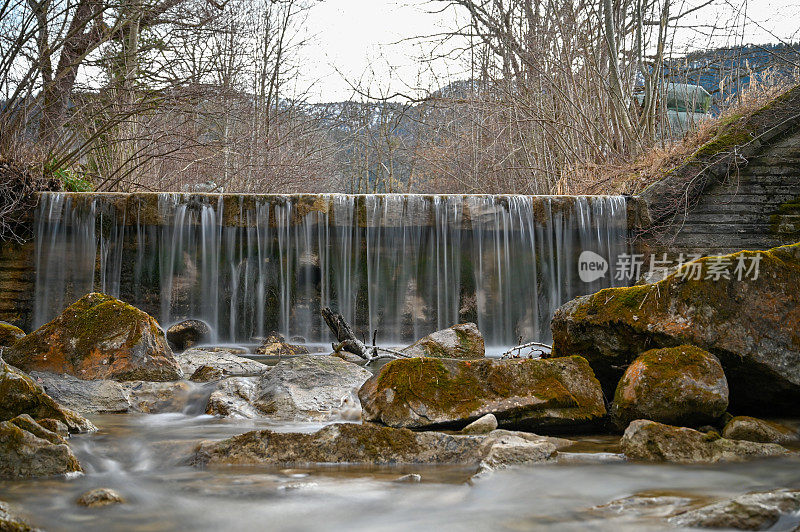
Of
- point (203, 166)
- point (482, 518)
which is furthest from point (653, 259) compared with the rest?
point (203, 166)

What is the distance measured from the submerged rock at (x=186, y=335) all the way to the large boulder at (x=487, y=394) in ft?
16.7

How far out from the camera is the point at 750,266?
384 centimetres

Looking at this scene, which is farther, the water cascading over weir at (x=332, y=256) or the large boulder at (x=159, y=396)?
the water cascading over weir at (x=332, y=256)

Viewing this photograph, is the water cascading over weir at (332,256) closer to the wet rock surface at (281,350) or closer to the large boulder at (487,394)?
the wet rock surface at (281,350)

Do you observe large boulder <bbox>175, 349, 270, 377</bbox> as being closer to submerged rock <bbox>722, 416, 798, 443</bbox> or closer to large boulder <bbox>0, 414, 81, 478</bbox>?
large boulder <bbox>0, 414, 81, 478</bbox>

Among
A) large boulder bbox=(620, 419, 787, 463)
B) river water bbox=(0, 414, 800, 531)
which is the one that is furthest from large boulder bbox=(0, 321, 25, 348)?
large boulder bbox=(620, 419, 787, 463)

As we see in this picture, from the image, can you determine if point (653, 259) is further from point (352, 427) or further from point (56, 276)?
point (56, 276)

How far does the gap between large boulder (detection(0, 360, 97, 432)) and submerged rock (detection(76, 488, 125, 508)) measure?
3.62 feet

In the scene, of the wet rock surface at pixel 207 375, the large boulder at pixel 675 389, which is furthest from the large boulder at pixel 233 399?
the large boulder at pixel 675 389

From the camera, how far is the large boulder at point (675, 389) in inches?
134

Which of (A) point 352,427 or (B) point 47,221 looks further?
(B) point 47,221

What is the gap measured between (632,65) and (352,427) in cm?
1076

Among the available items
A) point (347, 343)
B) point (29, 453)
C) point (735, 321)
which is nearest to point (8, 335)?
point (347, 343)

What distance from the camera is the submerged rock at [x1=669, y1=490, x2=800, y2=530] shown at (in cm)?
206
